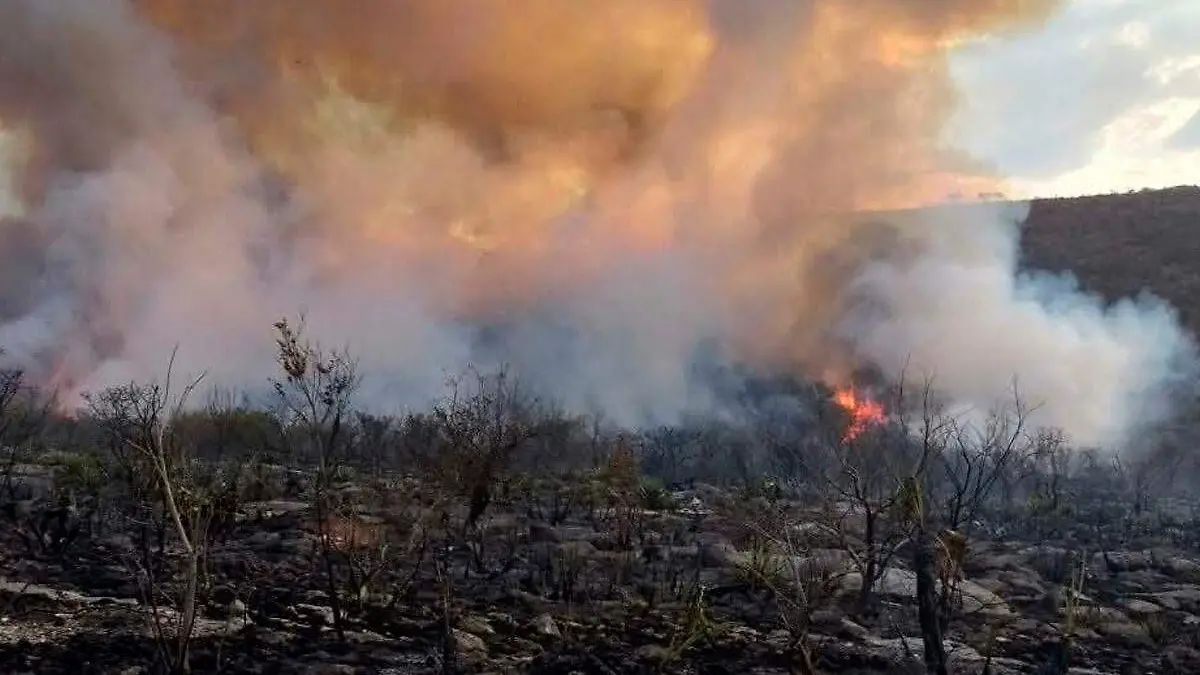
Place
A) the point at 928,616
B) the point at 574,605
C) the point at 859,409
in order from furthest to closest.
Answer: the point at 859,409
the point at 574,605
the point at 928,616

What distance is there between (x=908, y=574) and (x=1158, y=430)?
25454mm

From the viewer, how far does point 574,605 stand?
46.3 feet

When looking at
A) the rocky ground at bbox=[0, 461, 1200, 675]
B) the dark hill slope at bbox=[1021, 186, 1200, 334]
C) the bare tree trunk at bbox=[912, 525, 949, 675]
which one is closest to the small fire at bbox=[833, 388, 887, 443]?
the rocky ground at bbox=[0, 461, 1200, 675]

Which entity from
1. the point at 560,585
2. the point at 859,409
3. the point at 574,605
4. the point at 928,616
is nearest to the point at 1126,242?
the point at 859,409

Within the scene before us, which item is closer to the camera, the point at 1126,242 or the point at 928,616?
the point at 928,616

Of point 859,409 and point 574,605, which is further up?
point 859,409

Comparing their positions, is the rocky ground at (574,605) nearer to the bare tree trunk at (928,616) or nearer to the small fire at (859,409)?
the bare tree trunk at (928,616)

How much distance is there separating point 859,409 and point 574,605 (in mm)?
28889

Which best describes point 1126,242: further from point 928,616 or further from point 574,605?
point 928,616

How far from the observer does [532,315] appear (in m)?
50.4

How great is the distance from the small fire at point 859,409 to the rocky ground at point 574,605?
1584cm

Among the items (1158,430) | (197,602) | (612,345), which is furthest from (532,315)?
(197,602)

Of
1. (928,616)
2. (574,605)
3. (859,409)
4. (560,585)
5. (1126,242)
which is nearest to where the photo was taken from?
(928,616)

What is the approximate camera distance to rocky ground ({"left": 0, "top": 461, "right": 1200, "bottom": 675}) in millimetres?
10773
